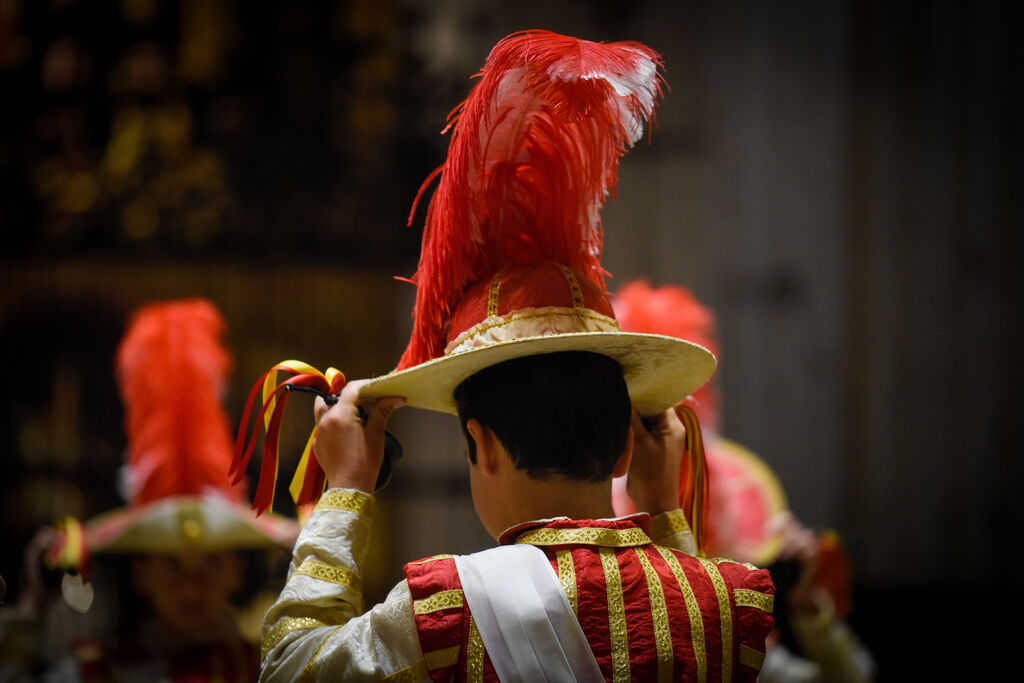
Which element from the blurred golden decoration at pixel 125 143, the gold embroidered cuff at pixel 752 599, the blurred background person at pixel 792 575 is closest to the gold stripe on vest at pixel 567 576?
the gold embroidered cuff at pixel 752 599

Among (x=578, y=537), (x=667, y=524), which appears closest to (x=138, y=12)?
(x=667, y=524)

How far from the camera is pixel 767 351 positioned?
14.7 ft

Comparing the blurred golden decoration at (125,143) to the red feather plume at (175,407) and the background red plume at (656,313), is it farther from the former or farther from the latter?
the background red plume at (656,313)

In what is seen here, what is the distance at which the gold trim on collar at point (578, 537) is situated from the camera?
1198mm

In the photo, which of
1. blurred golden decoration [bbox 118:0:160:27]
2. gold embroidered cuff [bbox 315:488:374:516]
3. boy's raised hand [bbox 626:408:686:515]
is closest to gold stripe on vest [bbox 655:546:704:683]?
boy's raised hand [bbox 626:408:686:515]

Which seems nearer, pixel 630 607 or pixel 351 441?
pixel 630 607

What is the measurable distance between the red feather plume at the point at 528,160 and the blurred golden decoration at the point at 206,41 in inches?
131

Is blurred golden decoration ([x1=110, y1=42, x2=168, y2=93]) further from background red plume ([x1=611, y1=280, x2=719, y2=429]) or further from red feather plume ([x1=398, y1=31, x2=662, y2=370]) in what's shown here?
red feather plume ([x1=398, y1=31, x2=662, y2=370])

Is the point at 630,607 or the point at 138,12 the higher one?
the point at 138,12

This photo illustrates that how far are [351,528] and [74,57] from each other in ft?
12.7

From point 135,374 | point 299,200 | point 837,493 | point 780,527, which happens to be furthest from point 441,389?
point 837,493

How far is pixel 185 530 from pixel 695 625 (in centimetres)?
157

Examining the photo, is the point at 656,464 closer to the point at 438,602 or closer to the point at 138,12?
the point at 438,602

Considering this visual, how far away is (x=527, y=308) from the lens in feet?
4.20
